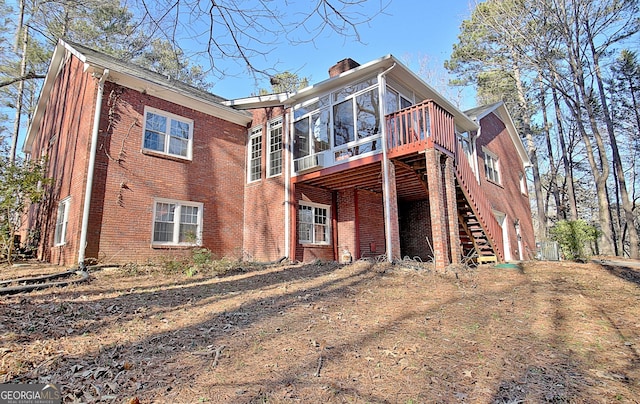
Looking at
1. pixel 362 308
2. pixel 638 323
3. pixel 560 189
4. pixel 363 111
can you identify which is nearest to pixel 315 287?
pixel 362 308

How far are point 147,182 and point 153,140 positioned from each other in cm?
138

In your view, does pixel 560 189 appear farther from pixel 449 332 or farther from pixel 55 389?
pixel 55 389

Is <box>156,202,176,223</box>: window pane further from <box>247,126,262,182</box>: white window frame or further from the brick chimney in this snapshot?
the brick chimney

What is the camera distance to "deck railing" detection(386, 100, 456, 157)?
8.64 meters

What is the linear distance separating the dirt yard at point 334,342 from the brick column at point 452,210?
67.9 inches

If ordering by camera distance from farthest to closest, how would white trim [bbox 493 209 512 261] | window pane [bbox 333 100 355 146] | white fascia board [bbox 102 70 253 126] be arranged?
white trim [bbox 493 209 512 261] → window pane [bbox 333 100 355 146] → white fascia board [bbox 102 70 253 126]

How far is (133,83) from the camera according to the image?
10133 millimetres

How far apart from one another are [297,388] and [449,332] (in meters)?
2.09

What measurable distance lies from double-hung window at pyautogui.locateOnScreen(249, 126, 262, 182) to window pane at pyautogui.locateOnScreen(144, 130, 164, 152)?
3142 mm

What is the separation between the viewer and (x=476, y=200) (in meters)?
10.2

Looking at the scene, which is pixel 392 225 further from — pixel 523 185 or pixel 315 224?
pixel 523 185

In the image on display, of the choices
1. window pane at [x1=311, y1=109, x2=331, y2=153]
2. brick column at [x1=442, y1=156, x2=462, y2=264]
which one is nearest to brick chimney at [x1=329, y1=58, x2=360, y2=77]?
window pane at [x1=311, y1=109, x2=331, y2=153]

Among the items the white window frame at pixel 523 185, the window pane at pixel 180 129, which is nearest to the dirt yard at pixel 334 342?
the window pane at pixel 180 129

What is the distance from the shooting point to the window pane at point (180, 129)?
11125 mm
